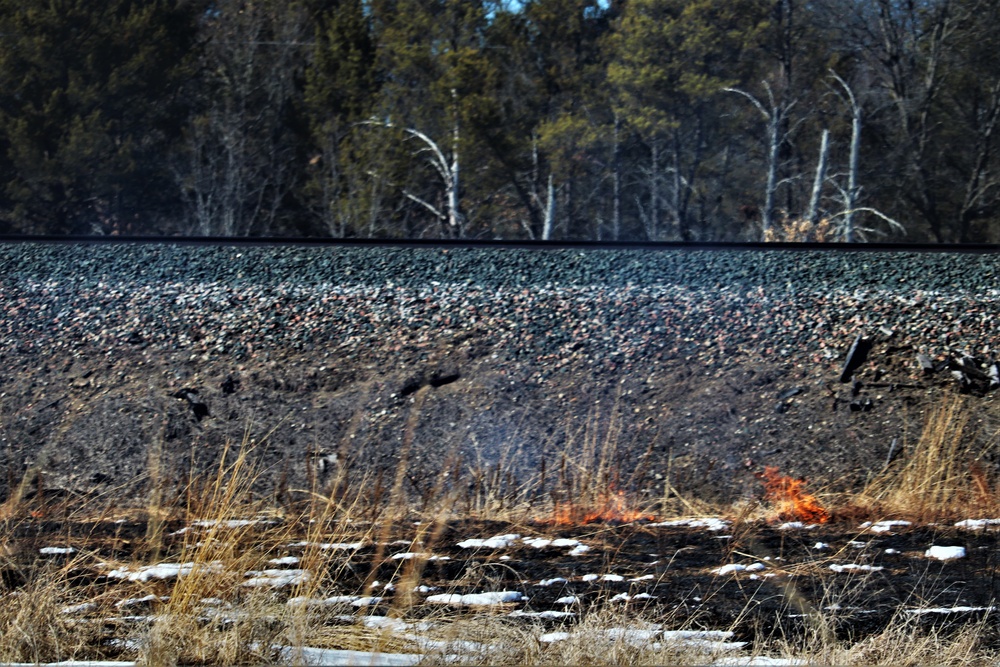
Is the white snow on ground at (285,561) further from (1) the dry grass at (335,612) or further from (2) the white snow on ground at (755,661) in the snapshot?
(2) the white snow on ground at (755,661)

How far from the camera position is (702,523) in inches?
240

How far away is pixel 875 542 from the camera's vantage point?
219 inches

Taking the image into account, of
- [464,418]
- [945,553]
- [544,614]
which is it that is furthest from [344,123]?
[544,614]

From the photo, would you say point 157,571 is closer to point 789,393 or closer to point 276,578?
point 276,578

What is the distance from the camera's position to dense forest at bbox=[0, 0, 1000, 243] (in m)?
15.9

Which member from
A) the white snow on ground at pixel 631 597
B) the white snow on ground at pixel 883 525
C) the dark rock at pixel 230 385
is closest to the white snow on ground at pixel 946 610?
the white snow on ground at pixel 631 597

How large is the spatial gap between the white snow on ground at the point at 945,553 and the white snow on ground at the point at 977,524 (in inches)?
19.8

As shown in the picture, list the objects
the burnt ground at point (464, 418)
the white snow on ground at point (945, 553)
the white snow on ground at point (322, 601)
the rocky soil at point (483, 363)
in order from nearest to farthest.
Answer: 1. the white snow on ground at point (322, 601)
2. the white snow on ground at point (945, 553)
3. the burnt ground at point (464, 418)
4. the rocky soil at point (483, 363)

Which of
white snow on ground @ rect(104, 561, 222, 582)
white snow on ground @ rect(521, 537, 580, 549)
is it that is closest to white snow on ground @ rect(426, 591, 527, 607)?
white snow on ground @ rect(521, 537, 580, 549)

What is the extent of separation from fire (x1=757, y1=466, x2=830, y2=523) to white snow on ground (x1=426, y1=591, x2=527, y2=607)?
2.29m

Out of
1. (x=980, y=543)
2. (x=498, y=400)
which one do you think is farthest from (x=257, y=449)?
(x=980, y=543)

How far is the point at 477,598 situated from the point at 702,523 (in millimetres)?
2005

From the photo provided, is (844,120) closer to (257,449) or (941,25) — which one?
(941,25)

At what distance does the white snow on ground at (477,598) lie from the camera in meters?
4.52
